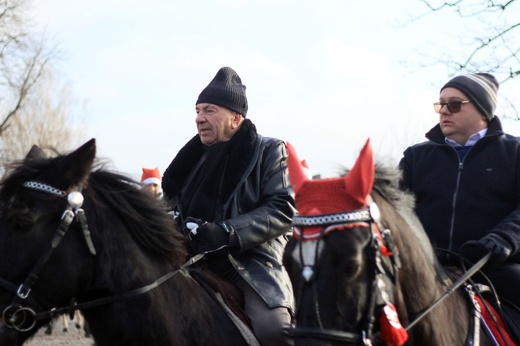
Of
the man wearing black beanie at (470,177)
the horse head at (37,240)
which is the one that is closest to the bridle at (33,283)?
the horse head at (37,240)

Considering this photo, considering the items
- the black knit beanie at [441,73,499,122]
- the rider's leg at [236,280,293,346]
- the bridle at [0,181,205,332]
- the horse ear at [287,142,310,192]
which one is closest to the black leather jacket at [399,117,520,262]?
the black knit beanie at [441,73,499,122]

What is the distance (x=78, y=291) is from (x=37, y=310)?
24cm

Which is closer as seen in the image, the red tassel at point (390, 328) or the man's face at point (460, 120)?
the red tassel at point (390, 328)

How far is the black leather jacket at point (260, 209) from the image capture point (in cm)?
524

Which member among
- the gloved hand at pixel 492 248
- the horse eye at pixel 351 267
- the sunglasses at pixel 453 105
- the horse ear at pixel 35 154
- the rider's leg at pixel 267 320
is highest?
the sunglasses at pixel 453 105

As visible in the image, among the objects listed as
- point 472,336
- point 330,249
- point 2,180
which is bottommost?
point 472,336

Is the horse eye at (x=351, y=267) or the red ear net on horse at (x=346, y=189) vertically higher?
the red ear net on horse at (x=346, y=189)

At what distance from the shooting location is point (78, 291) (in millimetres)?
4449

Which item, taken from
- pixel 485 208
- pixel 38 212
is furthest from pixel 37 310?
pixel 485 208

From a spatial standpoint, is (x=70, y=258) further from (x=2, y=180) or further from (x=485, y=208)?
(x=485, y=208)

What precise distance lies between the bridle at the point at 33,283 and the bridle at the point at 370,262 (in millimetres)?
1361

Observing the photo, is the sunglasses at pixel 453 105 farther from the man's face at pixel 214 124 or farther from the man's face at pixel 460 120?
the man's face at pixel 214 124

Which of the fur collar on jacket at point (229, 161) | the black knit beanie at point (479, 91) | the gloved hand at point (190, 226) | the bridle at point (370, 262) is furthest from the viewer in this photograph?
the fur collar on jacket at point (229, 161)

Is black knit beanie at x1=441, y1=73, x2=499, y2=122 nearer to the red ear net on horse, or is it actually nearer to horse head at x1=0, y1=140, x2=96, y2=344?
the red ear net on horse
